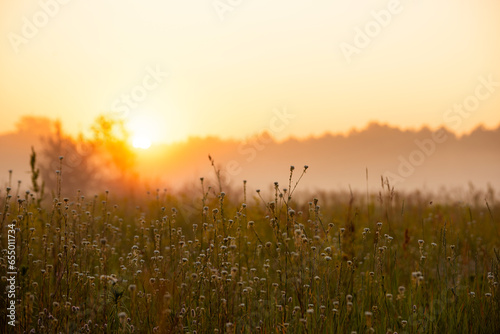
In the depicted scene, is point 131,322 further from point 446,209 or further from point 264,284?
point 446,209

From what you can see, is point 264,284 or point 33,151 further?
point 33,151

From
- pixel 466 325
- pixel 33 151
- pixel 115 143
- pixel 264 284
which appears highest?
pixel 115 143

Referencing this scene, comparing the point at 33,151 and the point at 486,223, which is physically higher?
the point at 33,151

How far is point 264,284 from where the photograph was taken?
520 centimetres

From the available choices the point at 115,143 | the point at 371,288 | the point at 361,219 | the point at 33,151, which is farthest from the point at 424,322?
the point at 115,143

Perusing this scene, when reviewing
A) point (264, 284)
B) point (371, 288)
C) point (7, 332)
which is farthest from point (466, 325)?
point (7, 332)

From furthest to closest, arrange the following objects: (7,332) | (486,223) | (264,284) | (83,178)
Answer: (83,178), (486,223), (264,284), (7,332)

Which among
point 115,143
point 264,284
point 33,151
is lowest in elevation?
point 264,284

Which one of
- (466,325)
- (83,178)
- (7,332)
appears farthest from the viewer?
(83,178)

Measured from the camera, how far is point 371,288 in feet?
16.4

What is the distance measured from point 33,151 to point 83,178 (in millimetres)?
28762

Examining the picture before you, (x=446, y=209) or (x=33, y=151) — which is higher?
(x=33, y=151)

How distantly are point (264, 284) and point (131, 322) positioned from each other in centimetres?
159

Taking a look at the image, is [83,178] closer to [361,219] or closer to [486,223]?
[361,219]
